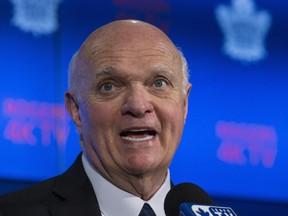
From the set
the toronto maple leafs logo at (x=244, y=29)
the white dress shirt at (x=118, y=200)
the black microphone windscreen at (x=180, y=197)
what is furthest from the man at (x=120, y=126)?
the toronto maple leafs logo at (x=244, y=29)

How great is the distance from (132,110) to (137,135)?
0.17 ft

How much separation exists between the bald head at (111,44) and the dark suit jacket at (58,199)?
0.58 feet

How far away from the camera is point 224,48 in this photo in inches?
100.0

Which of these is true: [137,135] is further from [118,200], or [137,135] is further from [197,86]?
[197,86]

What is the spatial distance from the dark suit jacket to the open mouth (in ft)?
0.50

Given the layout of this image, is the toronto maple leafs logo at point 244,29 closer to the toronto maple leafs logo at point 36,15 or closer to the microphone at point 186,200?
the toronto maple leafs logo at point 36,15

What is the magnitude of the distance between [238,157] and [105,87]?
4.18 feet

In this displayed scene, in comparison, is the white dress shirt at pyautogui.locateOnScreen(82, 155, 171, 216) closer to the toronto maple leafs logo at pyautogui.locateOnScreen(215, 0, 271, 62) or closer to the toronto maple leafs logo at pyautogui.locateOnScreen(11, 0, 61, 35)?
the toronto maple leafs logo at pyautogui.locateOnScreen(11, 0, 61, 35)

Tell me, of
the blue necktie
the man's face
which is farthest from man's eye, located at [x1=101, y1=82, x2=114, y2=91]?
the blue necktie

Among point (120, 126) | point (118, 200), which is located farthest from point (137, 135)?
point (118, 200)

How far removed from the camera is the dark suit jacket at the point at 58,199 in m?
1.31

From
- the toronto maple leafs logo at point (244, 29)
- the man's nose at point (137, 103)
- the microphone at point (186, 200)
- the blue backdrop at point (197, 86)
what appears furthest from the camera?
the toronto maple leafs logo at point (244, 29)

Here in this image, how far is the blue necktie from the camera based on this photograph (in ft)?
4.35

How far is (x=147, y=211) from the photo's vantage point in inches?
52.5
